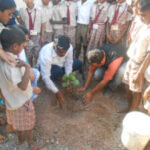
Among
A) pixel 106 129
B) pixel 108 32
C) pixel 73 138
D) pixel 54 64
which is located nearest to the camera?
pixel 73 138

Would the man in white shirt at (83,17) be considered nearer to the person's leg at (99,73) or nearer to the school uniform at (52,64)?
the school uniform at (52,64)

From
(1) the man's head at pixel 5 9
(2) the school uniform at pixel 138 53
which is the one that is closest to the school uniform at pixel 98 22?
(2) the school uniform at pixel 138 53

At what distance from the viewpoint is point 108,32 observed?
2818 mm

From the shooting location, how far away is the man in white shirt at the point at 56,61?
200 cm

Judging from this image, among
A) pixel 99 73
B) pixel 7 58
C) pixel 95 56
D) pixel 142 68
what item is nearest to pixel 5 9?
pixel 7 58

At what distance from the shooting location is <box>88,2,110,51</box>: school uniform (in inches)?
108

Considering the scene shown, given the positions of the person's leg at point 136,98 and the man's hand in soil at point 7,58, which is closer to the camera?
the man's hand in soil at point 7,58

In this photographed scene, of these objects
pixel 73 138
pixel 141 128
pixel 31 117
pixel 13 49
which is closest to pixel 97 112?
pixel 73 138

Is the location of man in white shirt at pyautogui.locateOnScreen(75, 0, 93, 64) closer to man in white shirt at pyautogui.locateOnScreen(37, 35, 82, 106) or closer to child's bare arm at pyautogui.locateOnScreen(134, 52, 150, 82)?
man in white shirt at pyautogui.locateOnScreen(37, 35, 82, 106)

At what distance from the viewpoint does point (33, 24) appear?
2670mm

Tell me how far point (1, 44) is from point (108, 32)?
194 centimetres

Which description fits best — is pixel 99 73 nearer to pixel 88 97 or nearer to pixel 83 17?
pixel 88 97

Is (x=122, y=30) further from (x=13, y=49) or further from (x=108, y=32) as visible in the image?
(x=13, y=49)

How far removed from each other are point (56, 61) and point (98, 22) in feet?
3.42
